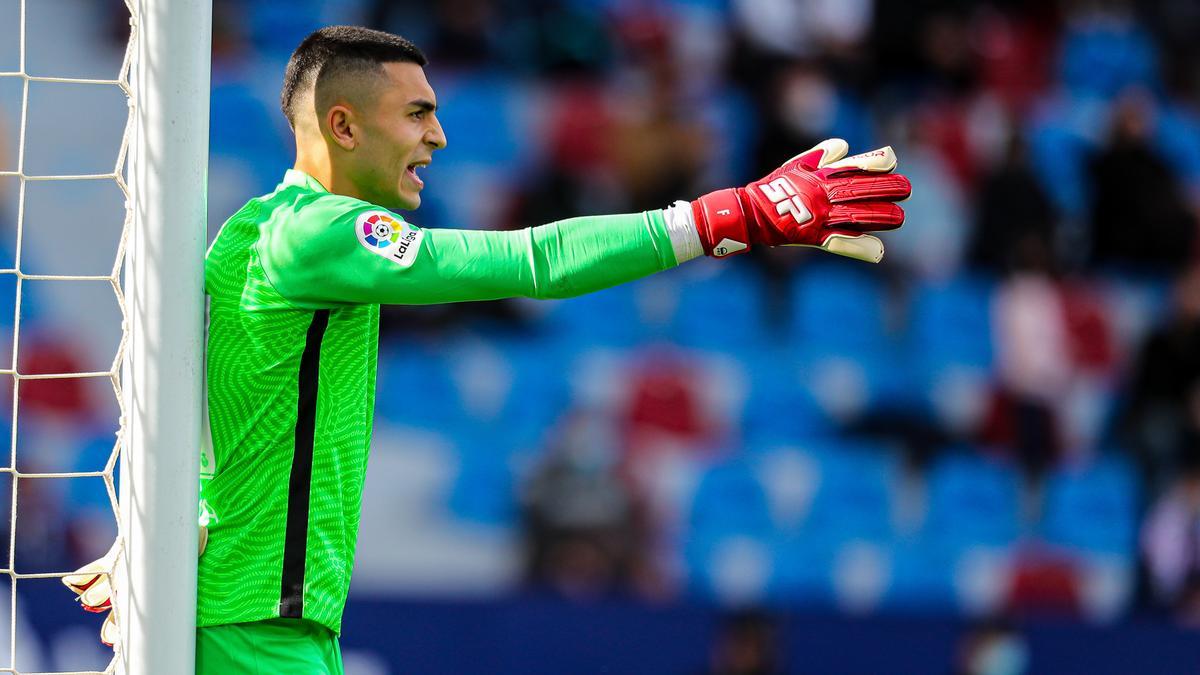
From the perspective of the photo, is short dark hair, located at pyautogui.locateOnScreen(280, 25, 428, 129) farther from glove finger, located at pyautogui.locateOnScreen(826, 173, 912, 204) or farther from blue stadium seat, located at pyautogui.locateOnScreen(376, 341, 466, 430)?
blue stadium seat, located at pyautogui.locateOnScreen(376, 341, 466, 430)

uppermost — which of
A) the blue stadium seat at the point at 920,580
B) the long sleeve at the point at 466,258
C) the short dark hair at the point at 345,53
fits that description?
the short dark hair at the point at 345,53

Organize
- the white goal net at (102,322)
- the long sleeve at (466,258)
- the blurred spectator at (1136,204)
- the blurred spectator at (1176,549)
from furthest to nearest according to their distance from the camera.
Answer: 1. the blurred spectator at (1136,204)
2. the blurred spectator at (1176,549)
3. the white goal net at (102,322)
4. the long sleeve at (466,258)

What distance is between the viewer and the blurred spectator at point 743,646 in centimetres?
694

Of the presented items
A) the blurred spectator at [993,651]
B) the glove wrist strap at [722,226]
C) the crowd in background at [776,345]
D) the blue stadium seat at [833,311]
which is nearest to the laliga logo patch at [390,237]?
the glove wrist strap at [722,226]

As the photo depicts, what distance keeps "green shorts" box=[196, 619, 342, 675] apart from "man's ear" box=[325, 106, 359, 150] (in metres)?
0.82

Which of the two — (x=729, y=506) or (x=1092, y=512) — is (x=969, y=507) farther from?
(x=729, y=506)

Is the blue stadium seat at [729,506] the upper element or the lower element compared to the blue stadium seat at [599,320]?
lower

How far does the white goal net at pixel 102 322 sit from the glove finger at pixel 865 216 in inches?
41.3

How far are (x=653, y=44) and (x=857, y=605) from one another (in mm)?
3447

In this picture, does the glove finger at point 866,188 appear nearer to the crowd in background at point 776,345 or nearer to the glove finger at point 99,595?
the glove finger at point 99,595

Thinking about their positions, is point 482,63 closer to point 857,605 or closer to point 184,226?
point 857,605

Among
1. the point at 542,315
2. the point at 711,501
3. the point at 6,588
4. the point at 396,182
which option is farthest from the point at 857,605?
the point at 396,182

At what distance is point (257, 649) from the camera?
2.67 metres

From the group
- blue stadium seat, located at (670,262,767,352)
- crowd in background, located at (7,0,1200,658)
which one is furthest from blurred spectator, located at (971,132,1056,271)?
blue stadium seat, located at (670,262,767,352)
